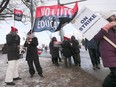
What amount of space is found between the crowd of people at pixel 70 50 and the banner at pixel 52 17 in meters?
1.06

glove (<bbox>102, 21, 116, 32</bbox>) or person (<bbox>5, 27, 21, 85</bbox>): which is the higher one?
glove (<bbox>102, 21, 116, 32</bbox>)

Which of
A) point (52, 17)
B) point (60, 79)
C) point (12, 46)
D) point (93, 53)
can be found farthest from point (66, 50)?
point (52, 17)

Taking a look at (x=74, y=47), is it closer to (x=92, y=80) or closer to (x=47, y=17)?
(x=92, y=80)

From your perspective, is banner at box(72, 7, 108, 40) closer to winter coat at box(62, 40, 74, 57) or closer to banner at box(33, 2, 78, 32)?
banner at box(33, 2, 78, 32)

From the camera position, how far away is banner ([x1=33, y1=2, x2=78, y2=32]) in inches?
322

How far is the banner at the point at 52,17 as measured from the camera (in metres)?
8.17

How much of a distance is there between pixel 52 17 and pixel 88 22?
1.90 m

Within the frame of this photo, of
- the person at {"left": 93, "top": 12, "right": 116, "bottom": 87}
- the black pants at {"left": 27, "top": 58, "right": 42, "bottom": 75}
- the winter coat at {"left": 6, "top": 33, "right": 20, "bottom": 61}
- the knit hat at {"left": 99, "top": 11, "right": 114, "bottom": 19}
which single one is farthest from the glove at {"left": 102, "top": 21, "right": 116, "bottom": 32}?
the black pants at {"left": 27, "top": 58, "right": 42, "bottom": 75}

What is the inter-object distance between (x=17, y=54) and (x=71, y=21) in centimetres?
406

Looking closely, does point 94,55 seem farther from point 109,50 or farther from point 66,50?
point 109,50

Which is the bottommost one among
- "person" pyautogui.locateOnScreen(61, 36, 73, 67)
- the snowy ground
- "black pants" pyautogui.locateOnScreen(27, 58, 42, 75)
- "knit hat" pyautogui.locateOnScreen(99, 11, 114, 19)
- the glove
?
the snowy ground

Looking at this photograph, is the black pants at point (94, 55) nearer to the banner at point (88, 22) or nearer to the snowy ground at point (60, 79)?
the snowy ground at point (60, 79)

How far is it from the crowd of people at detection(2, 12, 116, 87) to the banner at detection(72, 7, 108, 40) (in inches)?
7.4

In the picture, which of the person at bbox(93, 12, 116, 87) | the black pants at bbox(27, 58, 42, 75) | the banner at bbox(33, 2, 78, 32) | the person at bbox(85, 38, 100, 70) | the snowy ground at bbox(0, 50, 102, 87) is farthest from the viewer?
the person at bbox(85, 38, 100, 70)
